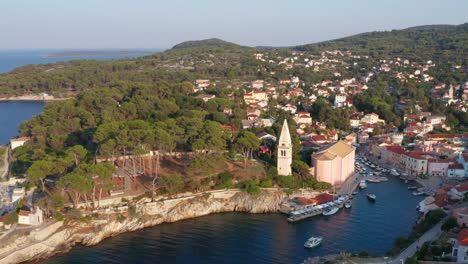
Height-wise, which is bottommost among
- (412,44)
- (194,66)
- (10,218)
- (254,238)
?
(254,238)

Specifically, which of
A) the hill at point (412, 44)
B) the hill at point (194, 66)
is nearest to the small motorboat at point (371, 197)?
the hill at point (194, 66)

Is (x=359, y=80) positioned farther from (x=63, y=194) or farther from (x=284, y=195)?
(x=63, y=194)

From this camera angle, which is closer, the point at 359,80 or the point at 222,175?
the point at 222,175

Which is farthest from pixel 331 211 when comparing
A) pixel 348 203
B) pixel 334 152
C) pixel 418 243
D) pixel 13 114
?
pixel 13 114

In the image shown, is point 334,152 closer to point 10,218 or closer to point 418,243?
point 418,243

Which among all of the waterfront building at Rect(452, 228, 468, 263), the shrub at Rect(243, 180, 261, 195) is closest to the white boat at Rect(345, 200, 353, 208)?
the shrub at Rect(243, 180, 261, 195)

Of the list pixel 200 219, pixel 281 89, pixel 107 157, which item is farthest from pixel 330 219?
pixel 281 89
